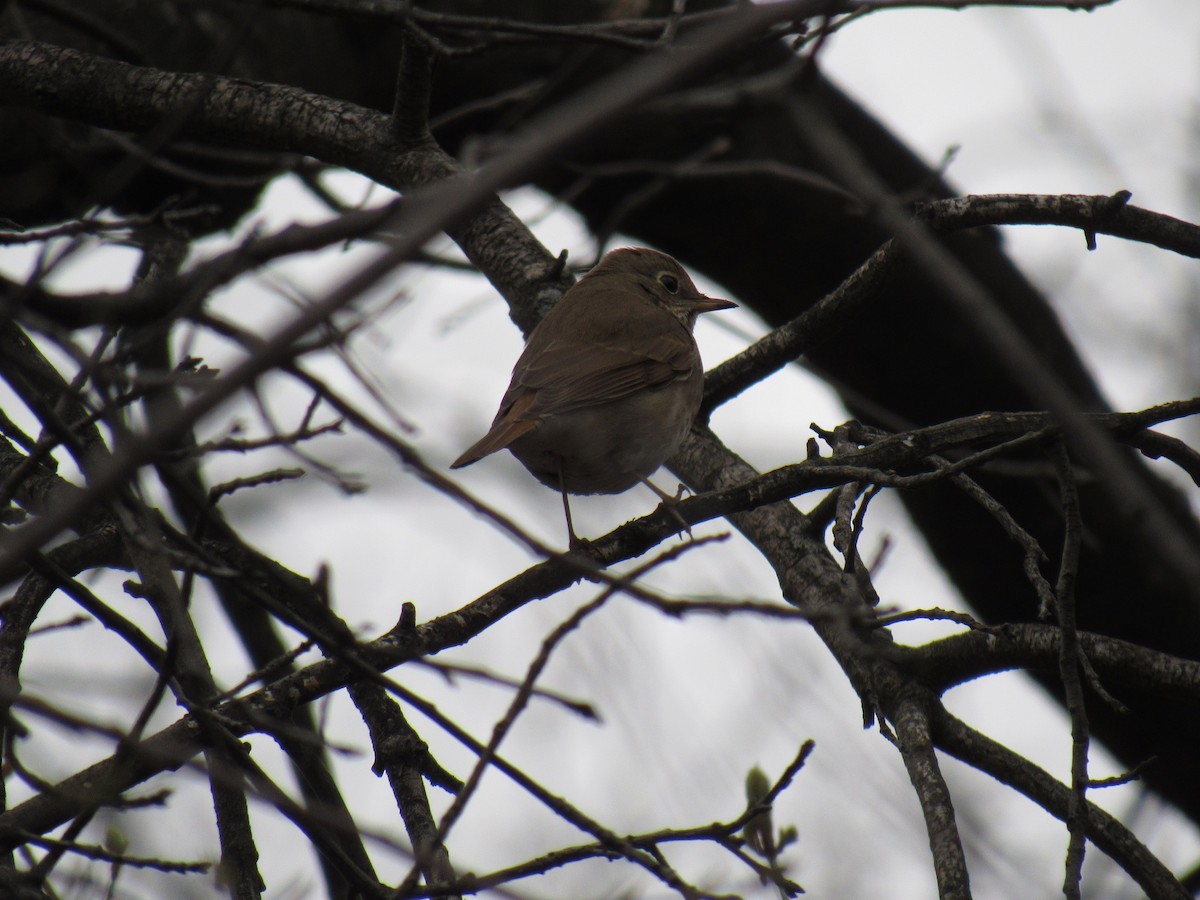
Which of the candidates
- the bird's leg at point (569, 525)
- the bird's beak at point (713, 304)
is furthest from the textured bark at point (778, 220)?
the bird's leg at point (569, 525)

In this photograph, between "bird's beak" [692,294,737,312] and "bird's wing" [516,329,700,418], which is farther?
"bird's beak" [692,294,737,312]

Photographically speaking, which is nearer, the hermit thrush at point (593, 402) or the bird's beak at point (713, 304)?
the hermit thrush at point (593, 402)

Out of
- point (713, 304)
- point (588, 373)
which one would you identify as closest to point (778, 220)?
point (713, 304)

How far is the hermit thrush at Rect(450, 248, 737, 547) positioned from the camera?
4848 millimetres

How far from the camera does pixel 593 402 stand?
16.5ft

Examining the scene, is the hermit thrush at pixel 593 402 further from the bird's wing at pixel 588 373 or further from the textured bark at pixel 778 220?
the textured bark at pixel 778 220

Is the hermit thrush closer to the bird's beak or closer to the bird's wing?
the bird's wing

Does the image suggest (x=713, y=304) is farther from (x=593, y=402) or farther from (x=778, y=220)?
(x=593, y=402)

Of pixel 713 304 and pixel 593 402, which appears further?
pixel 713 304

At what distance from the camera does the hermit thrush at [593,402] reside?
4848mm

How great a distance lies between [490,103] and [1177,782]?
442 cm

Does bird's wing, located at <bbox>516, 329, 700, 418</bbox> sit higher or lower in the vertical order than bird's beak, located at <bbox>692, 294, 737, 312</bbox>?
lower

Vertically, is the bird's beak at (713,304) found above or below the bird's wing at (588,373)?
above

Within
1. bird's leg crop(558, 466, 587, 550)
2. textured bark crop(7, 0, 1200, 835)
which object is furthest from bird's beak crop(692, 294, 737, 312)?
bird's leg crop(558, 466, 587, 550)
